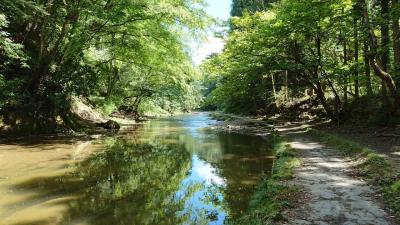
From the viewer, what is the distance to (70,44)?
1962cm

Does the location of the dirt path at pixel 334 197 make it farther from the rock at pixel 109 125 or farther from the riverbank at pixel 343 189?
the rock at pixel 109 125

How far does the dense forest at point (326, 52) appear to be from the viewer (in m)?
17.4

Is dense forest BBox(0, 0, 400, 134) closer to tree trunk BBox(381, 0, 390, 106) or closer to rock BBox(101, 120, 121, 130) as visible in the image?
tree trunk BBox(381, 0, 390, 106)

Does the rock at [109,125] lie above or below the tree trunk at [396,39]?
below

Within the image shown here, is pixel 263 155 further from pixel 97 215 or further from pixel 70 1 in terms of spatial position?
pixel 70 1

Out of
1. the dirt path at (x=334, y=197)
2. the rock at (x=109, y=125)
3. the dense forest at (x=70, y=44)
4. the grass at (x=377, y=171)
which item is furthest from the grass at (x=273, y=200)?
the rock at (x=109, y=125)

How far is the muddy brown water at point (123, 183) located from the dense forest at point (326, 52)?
677 cm

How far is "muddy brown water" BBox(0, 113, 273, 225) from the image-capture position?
7.74m

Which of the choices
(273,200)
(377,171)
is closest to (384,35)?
(377,171)

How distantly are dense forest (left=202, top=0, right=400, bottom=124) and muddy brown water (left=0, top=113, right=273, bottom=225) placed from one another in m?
6.77

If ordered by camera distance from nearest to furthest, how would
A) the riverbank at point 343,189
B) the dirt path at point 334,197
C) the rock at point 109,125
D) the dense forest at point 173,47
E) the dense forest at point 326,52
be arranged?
the dirt path at point 334,197 < the riverbank at point 343,189 < the dense forest at point 326,52 < the dense forest at point 173,47 < the rock at point 109,125

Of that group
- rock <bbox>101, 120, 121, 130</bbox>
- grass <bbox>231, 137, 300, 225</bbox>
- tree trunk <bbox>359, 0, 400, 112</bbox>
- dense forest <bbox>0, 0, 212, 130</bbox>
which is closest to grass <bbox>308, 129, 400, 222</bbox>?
grass <bbox>231, 137, 300, 225</bbox>

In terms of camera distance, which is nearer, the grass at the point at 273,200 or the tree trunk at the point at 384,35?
the grass at the point at 273,200

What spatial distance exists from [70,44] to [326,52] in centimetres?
1895
